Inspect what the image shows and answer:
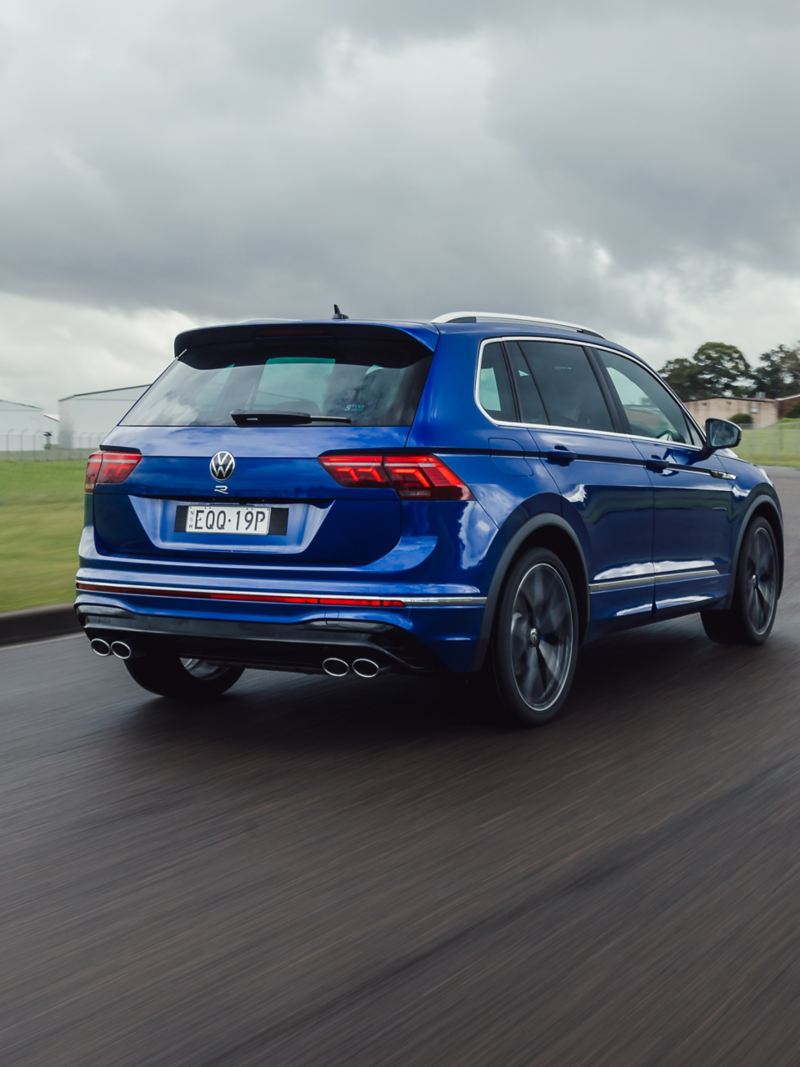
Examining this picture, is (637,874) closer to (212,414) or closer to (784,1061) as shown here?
(784,1061)

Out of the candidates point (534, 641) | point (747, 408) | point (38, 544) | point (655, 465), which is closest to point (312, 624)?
point (534, 641)

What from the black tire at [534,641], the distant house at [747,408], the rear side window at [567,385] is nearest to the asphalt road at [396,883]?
the black tire at [534,641]

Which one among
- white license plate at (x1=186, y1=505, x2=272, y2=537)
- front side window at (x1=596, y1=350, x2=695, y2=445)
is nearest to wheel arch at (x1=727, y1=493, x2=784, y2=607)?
front side window at (x1=596, y1=350, x2=695, y2=445)

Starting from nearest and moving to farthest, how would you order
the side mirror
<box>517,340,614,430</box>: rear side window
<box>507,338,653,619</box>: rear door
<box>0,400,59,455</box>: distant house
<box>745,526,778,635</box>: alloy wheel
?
1. <box>507,338,653,619</box>: rear door
2. <box>517,340,614,430</box>: rear side window
3. the side mirror
4. <box>745,526,778,635</box>: alloy wheel
5. <box>0,400,59,455</box>: distant house

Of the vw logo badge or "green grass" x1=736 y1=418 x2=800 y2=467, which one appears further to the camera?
"green grass" x1=736 y1=418 x2=800 y2=467

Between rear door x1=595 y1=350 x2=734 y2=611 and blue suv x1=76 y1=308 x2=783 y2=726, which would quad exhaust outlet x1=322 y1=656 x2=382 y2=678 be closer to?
blue suv x1=76 y1=308 x2=783 y2=726

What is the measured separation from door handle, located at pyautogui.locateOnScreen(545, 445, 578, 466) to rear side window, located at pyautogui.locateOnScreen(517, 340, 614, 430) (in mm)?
140

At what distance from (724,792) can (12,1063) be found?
112 inches

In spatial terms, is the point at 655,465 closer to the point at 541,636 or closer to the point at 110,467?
the point at 541,636

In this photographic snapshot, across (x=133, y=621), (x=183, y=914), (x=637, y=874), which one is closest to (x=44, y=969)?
(x=183, y=914)

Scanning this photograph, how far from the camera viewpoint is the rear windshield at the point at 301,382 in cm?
549

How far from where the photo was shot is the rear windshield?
216 inches

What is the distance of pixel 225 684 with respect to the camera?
6.87m

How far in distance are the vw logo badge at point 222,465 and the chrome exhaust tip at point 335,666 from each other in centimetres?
83
